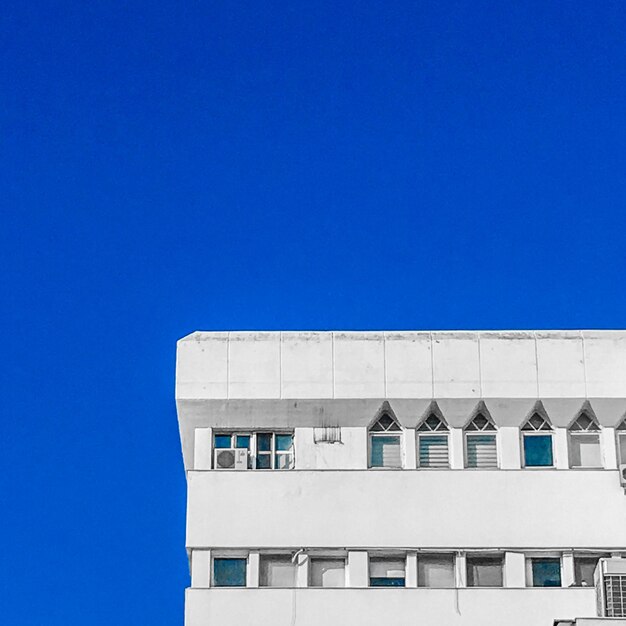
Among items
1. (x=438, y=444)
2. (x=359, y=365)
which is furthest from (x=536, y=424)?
(x=359, y=365)

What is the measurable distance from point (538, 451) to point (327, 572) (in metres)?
4.80

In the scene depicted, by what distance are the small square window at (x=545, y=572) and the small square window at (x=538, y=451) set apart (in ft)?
6.36

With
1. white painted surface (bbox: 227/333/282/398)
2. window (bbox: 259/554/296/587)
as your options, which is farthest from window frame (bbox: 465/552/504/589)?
white painted surface (bbox: 227/333/282/398)

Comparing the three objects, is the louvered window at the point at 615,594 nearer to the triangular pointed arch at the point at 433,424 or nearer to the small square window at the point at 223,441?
the triangular pointed arch at the point at 433,424

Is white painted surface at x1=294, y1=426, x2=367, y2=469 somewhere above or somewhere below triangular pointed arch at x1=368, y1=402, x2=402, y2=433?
below

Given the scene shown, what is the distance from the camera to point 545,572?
37.2 meters

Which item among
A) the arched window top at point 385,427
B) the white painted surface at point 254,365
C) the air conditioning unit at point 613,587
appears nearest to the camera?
the air conditioning unit at point 613,587

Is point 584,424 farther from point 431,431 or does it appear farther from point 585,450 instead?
point 431,431

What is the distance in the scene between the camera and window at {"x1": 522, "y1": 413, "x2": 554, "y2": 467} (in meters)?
38.2

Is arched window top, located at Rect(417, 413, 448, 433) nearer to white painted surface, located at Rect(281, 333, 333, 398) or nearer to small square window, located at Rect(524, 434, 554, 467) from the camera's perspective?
small square window, located at Rect(524, 434, 554, 467)

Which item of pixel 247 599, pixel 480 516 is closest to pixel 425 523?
pixel 480 516

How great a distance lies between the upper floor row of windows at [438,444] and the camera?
38156mm

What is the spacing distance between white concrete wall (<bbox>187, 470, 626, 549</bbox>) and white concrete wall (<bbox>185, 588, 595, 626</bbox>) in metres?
0.91

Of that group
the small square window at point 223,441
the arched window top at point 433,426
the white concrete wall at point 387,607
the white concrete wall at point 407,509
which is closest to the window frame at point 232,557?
the white concrete wall at point 407,509
